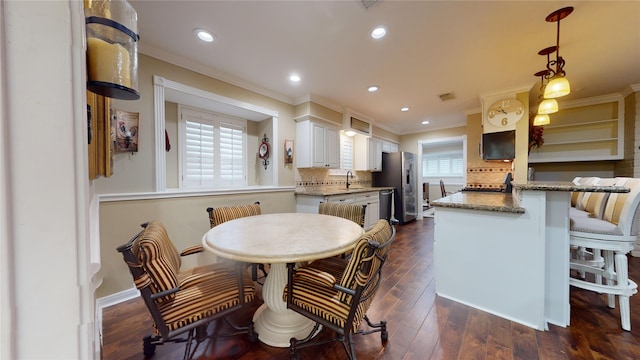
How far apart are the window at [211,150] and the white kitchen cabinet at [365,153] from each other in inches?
99.8

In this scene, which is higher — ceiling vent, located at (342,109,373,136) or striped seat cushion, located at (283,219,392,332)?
ceiling vent, located at (342,109,373,136)

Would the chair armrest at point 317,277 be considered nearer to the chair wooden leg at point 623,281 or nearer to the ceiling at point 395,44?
the ceiling at point 395,44

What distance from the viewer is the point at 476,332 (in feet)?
5.43

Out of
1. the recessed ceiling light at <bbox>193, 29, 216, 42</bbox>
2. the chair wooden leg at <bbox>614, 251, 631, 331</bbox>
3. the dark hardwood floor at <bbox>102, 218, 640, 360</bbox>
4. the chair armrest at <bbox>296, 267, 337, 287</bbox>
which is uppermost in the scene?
the recessed ceiling light at <bbox>193, 29, 216, 42</bbox>

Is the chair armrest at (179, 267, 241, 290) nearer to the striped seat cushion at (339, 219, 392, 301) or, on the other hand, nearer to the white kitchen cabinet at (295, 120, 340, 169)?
the striped seat cushion at (339, 219, 392, 301)

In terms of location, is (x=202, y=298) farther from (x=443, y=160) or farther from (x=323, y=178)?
(x=443, y=160)

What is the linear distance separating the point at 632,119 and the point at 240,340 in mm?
5720

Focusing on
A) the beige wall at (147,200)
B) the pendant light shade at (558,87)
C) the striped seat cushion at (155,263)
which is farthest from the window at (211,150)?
Answer: the pendant light shade at (558,87)

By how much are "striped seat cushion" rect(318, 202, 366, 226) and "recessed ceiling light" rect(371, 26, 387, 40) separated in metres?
1.61

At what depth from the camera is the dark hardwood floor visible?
1460 mm

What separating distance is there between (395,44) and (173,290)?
104 inches

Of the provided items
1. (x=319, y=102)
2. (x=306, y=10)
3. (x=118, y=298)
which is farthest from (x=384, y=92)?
(x=118, y=298)

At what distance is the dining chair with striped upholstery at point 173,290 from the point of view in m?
1.08

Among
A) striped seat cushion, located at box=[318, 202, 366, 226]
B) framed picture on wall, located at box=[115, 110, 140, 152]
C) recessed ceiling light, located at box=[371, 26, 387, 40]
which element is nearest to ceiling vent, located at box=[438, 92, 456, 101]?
recessed ceiling light, located at box=[371, 26, 387, 40]
